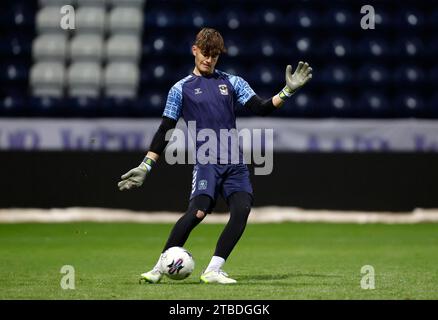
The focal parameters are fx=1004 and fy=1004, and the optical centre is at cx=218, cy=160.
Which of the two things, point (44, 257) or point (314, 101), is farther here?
point (314, 101)

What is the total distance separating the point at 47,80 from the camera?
1720 cm

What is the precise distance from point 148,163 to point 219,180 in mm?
576

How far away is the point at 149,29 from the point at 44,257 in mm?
8420

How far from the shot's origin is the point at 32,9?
1809 centimetres

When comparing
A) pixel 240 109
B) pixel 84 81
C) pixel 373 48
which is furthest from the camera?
pixel 373 48

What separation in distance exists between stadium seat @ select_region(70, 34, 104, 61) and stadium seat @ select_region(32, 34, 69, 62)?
179 mm

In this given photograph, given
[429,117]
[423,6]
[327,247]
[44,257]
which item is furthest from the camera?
[423,6]

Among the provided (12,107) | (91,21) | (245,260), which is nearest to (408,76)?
(91,21)

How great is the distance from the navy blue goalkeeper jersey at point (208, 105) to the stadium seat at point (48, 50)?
9997 millimetres

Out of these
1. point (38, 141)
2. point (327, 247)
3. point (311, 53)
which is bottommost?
point (327, 247)

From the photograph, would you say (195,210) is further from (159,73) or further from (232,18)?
(232,18)

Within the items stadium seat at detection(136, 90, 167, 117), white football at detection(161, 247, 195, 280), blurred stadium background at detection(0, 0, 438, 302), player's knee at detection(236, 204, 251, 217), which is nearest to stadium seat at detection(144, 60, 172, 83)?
blurred stadium background at detection(0, 0, 438, 302)
